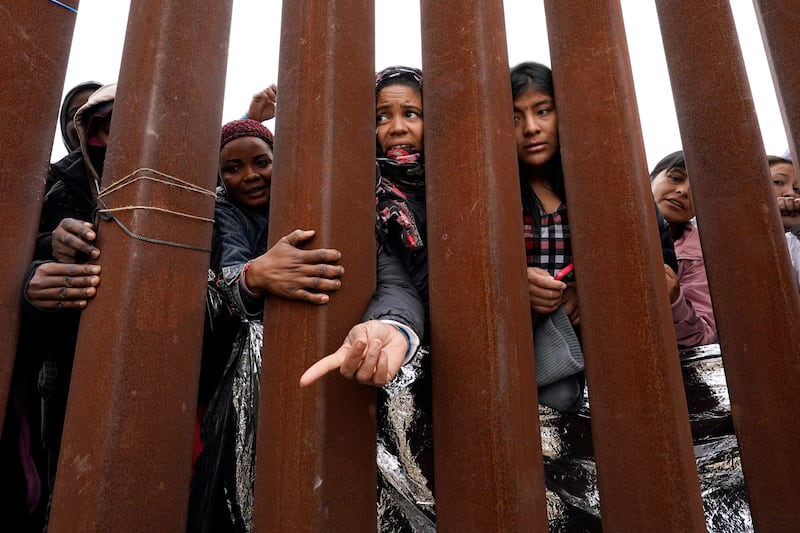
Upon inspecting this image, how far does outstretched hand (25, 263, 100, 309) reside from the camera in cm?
129

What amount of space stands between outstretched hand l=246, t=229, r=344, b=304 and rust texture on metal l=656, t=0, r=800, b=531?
3.37 ft

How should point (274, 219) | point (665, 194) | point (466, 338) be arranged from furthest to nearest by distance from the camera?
point (665, 194) → point (274, 219) → point (466, 338)

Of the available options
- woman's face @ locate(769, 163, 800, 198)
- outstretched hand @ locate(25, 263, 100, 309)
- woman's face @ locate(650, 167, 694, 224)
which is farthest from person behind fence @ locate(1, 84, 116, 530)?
woman's face @ locate(769, 163, 800, 198)

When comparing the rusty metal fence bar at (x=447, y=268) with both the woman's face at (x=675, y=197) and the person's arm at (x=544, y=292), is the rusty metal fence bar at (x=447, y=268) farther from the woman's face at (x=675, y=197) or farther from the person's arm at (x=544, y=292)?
the woman's face at (x=675, y=197)

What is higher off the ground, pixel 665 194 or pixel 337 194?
pixel 665 194

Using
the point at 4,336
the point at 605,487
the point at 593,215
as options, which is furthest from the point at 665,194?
the point at 4,336

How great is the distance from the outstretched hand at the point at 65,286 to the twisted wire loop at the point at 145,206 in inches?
5.5

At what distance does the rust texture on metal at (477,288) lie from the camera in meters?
1.13

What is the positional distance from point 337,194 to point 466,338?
0.47 meters

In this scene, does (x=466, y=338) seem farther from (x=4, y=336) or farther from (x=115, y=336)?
(x=4, y=336)

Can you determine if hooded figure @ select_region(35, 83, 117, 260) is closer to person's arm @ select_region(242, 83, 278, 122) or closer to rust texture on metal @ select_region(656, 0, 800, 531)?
person's arm @ select_region(242, 83, 278, 122)

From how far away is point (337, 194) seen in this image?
1.29 meters

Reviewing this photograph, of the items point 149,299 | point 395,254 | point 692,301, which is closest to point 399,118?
point 395,254

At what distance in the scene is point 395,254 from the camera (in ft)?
5.24
